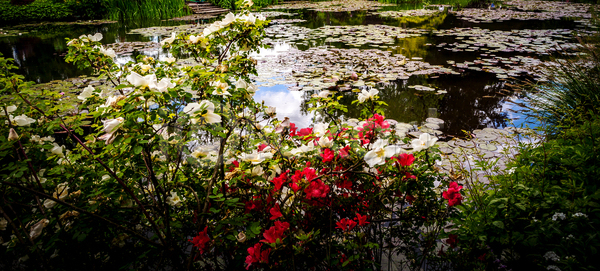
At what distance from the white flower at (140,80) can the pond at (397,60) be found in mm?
1342

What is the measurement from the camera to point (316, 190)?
3.31ft

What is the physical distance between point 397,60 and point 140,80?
4.62 meters

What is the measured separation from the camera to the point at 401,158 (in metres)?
1.00

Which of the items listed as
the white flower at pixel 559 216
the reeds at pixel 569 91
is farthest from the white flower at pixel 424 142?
the reeds at pixel 569 91

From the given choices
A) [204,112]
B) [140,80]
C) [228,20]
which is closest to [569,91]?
[228,20]

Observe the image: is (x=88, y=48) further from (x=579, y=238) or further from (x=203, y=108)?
(x=579, y=238)

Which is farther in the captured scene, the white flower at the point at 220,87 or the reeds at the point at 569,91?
→ the reeds at the point at 569,91

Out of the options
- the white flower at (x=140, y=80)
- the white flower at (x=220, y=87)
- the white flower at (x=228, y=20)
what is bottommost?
the white flower at (x=220, y=87)

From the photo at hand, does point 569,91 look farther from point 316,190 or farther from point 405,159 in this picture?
point 316,190

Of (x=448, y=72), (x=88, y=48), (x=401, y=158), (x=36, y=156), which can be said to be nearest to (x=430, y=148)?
(x=401, y=158)

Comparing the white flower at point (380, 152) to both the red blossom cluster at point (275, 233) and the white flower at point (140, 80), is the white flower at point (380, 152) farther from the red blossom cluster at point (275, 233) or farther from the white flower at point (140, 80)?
the white flower at point (140, 80)

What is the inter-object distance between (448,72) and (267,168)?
3.96 metres

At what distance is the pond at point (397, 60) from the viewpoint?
10.6ft

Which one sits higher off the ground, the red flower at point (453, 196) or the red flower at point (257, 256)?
the red flower at point (453, 196)
